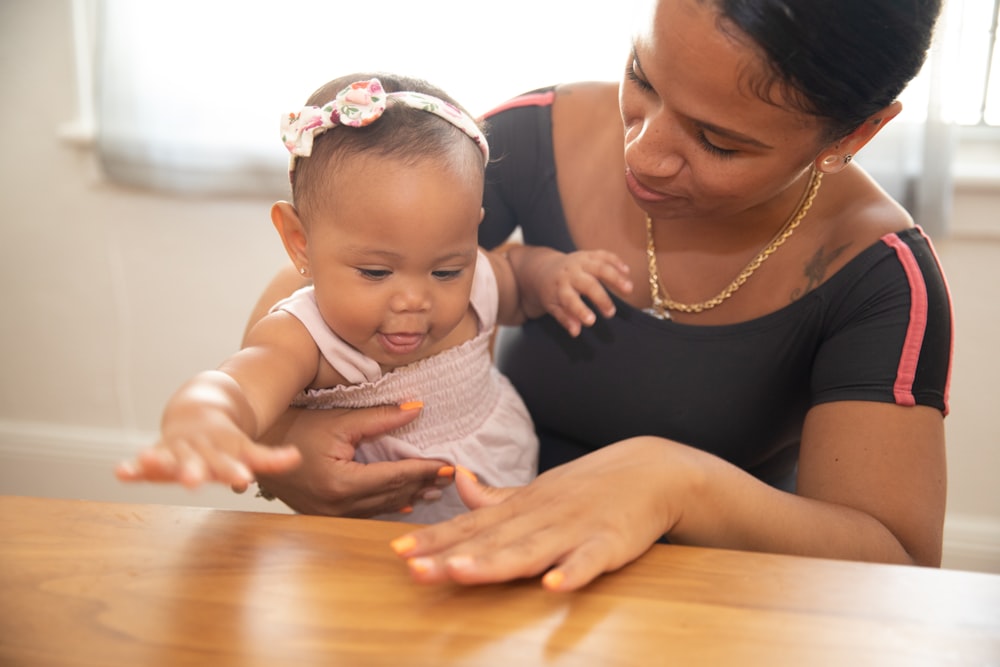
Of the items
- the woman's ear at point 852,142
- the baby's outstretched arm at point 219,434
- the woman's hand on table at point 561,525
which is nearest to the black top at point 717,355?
the woman's ear at point 852,142

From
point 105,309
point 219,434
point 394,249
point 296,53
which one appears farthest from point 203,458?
point 105,309

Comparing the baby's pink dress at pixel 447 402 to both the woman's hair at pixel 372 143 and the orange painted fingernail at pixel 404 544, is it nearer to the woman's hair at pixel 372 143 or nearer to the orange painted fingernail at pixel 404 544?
the woman's hair at pixel 372 143

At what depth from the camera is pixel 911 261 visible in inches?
40.7

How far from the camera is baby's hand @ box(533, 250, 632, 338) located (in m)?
1.09

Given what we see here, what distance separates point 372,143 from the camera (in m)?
0.97

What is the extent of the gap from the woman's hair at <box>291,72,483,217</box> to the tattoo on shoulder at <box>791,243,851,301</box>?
44cm

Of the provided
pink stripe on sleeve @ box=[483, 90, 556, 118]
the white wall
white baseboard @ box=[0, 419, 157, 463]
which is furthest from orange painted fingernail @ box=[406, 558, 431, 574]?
white baseboard @ box=[0, 419, 157, 463]

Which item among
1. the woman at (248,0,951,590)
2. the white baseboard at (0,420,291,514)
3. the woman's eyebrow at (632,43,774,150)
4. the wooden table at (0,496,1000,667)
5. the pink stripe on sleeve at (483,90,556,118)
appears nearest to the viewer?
the wooden table at (0,496,1000,667)

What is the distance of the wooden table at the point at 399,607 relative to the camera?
58 cm

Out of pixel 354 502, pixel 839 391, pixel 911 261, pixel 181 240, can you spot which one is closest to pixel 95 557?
pixel 354 502

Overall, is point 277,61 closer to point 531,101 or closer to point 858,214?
point 531,101

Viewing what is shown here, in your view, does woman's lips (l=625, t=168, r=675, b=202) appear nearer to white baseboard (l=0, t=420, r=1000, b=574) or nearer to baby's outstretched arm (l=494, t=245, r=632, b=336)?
baby's outstretched arm (l=494, t=245, r=632, b=336)

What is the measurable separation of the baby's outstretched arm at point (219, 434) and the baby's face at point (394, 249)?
14 cm

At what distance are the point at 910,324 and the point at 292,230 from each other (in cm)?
72
